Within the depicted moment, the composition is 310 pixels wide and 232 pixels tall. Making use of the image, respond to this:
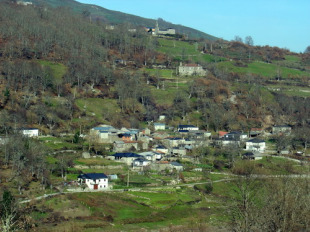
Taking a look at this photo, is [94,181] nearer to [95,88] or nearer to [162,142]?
[162,142]

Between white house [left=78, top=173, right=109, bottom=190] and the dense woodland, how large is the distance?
2.32m

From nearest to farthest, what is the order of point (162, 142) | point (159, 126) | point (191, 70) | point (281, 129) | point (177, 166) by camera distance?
1. point (177, 166)
2. point (162, 142)
3. point (159, 126)
4. point (281, 129)
5. point (191, 70)

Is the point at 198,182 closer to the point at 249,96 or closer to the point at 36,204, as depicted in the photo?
the point at 36,204

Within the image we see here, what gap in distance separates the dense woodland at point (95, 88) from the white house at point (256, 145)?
307 centimetres

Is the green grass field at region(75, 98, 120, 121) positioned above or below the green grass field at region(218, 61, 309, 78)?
below

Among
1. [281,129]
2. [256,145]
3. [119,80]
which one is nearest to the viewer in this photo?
[256,145]

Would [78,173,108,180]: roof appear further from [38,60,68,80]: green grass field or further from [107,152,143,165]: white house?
[38,60,68,80]: green grass field

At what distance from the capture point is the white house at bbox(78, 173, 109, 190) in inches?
1983

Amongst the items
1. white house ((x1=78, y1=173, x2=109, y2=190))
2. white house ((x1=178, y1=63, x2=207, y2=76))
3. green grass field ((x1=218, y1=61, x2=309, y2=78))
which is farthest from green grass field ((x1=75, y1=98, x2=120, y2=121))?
green grass field ((x1=218, y1=61, x2=309, y2=78))

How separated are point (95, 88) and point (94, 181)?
35476 mm

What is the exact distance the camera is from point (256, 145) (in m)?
71.8

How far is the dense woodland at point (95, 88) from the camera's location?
218 ft

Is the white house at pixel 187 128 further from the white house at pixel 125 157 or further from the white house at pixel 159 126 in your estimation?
the white house at pixel 125 157

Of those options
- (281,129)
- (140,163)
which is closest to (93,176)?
(140,163)
